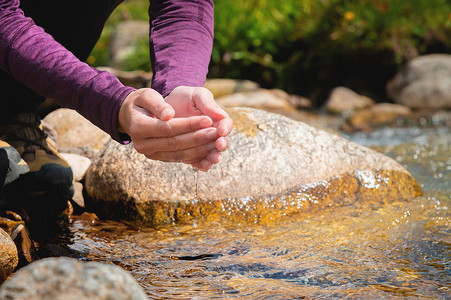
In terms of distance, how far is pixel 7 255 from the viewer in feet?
7.26

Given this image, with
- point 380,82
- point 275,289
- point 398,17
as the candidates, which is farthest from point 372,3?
point 275,289

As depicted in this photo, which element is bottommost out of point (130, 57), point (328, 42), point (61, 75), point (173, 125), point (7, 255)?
point (7, 255)

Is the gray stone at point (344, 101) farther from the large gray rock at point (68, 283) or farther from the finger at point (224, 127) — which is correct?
the large gray rock at point (68, 283)

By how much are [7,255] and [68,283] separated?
44.9 inches

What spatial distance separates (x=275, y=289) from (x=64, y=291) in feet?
3.94

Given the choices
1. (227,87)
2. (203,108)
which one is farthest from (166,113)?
(227,87)

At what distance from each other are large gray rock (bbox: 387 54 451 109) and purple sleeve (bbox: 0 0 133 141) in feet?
25.5

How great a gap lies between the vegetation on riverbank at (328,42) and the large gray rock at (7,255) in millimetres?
7608

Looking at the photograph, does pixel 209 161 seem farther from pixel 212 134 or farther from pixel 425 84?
pixel 425 84

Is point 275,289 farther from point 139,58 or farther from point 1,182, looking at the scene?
point 139,58

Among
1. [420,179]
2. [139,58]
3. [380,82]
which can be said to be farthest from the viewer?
[139,58]

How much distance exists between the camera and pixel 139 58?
1118 cm

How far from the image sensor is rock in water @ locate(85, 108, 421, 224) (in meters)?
3.32

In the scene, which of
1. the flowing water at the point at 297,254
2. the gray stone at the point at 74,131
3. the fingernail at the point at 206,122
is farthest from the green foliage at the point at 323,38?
the fingernail at the point at 206,122
